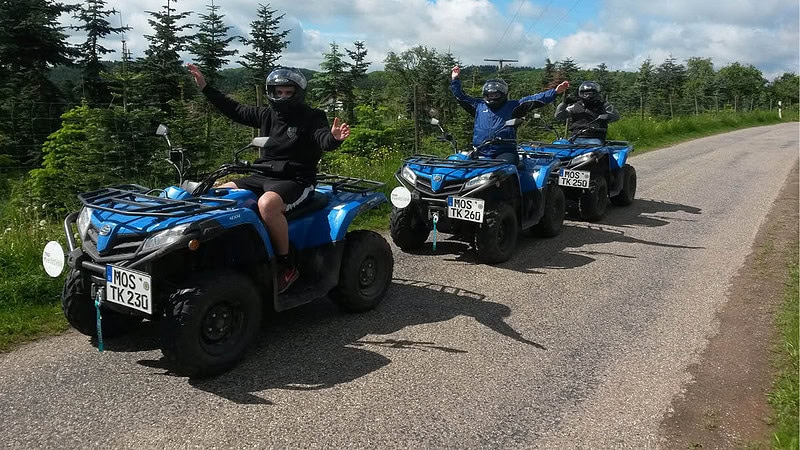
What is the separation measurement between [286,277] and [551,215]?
16.3ft

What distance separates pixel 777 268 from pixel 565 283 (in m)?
2.81

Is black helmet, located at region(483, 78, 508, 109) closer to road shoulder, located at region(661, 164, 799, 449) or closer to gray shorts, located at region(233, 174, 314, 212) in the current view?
road shoulder, located at region(661, 164, 799, 449)

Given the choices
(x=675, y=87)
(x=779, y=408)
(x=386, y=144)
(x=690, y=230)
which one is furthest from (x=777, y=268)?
(x=675, y=87)

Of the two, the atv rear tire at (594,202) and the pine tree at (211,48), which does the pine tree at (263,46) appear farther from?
the atv rear tire at (594,202)

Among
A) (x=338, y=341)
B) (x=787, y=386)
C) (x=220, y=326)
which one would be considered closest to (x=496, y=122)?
(x=338, y=341)

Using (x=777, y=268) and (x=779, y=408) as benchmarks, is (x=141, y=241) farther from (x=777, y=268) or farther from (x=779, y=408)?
(x=777, y=268)

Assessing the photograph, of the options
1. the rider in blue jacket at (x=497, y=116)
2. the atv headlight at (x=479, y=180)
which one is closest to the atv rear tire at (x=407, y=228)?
the atv headlight at (x=479, y=180)

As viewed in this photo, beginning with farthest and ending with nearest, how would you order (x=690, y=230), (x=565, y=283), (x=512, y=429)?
(x=690, y=230)
(x=565, y=283)
(x=512, y=429)

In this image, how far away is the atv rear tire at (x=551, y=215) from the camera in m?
8.73

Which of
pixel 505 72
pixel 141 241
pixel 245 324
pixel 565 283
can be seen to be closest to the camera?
pixel 141 241

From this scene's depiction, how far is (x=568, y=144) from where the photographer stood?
10.9 meters

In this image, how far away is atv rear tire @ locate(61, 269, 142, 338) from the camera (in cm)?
432

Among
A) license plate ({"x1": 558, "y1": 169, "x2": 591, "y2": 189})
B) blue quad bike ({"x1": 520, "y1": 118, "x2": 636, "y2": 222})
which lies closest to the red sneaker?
blue quad bike ({"x1": 520, "y1": 118, "x2": 636, "y2": 222})

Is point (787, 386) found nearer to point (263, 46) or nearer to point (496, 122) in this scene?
point (496, 122)
